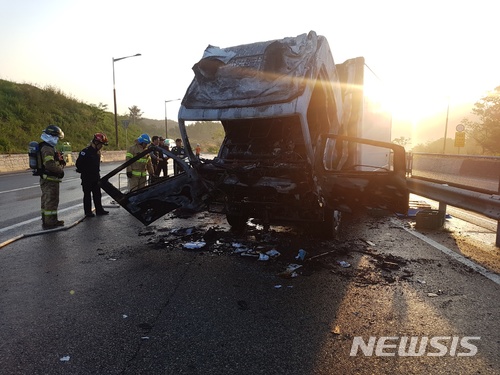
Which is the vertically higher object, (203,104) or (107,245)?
(203,104)

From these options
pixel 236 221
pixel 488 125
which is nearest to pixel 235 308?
pixel 236 221

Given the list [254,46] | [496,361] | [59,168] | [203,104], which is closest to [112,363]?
[496,361]

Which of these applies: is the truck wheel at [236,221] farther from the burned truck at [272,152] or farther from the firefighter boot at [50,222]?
the firefighter boot at [50,222]

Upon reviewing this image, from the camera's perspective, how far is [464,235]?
586 cm

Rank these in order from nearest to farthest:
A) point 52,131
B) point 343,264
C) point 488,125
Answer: point 343,264, point 52,131, point 488,125

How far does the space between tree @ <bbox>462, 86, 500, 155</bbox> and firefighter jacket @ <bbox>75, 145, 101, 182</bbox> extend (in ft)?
112

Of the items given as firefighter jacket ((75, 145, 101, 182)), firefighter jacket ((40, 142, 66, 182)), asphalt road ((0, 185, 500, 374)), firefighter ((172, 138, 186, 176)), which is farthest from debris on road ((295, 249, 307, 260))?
firefighter jacket ((75, 145, 101, 182))

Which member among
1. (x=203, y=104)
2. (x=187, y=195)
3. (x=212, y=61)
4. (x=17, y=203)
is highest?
(x=212, y=61)

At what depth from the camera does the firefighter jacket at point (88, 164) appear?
7.43 meters

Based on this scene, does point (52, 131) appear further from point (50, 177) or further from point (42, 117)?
point (42, 117)

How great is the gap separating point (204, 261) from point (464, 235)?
439 cm

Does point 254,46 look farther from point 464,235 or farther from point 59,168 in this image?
point 464,235

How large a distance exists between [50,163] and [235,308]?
194 inches

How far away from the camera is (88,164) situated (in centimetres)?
750
